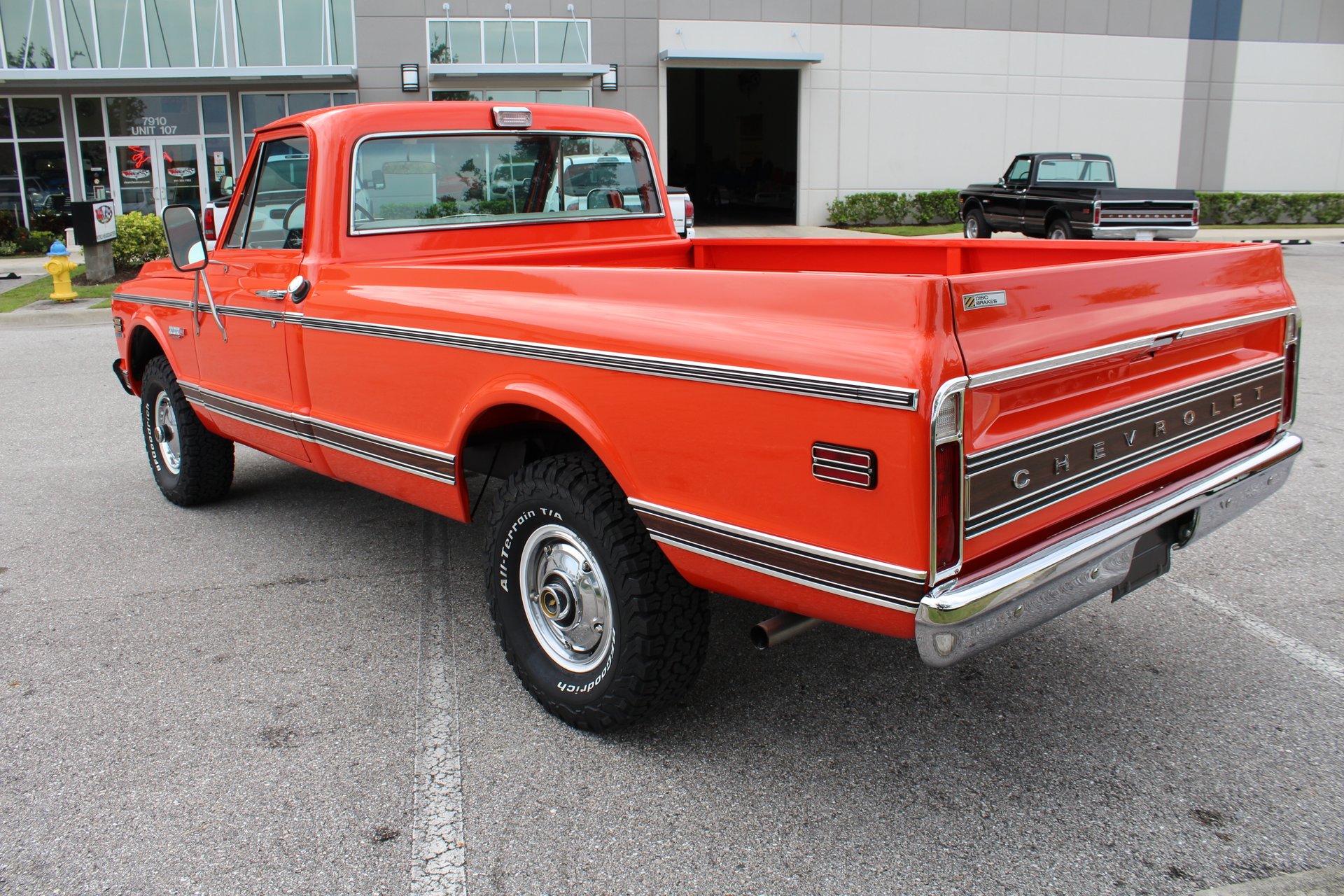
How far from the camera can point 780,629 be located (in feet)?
9.08

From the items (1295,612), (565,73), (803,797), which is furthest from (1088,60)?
(803,797)

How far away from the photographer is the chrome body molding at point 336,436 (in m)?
3.62

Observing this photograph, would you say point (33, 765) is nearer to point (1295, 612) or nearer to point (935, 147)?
point (1295, 612)

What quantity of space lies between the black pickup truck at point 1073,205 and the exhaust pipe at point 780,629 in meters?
12.8

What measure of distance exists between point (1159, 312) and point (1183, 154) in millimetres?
29882

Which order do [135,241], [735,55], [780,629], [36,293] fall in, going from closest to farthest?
1. [780,629]
2. [36,293]
3. [135,241]
4. [735,55]

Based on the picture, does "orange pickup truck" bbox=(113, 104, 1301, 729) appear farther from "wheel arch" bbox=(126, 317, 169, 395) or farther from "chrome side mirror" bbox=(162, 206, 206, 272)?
"wheel arch" bbox=(126, 317, 169, 395)

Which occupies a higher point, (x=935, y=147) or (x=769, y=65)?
(x=769, y=65)

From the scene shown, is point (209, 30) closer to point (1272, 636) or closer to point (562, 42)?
point (562, 42)

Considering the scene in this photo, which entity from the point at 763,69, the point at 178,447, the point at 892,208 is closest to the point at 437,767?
the point at 178,447

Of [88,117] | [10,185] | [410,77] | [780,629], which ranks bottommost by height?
[780,629]

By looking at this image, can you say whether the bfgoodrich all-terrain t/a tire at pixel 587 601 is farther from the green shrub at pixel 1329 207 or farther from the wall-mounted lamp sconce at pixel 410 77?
the green shrub at pixel 1329 207

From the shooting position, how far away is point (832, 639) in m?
3.89

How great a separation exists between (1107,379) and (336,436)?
2753 millimetres
